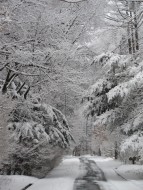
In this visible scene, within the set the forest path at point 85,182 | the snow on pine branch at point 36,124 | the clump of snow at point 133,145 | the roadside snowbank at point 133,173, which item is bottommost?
the forest path at point 85,182

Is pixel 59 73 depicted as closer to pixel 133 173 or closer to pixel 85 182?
pixel 85 182

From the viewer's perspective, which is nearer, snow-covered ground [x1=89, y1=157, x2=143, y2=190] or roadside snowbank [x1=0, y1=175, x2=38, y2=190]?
roadside snowbank [x1=0, y1=175, x2=38, y2=190]

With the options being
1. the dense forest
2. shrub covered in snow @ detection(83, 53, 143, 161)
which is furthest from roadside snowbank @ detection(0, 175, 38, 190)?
shrub covered in snow @ detection(83, 53, 143, 161)

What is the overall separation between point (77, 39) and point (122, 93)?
423 cm

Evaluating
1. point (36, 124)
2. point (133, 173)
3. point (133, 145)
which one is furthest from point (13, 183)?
point (133, 173)

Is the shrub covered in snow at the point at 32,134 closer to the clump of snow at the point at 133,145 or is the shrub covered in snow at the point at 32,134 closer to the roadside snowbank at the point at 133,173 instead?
the clump of snow at the point at 133,145

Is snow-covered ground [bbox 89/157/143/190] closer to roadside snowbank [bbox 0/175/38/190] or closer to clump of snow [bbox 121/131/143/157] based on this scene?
clump of snow [bbox 121/131/143/157]

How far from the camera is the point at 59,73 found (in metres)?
14.1

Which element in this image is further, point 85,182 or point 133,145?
point 85,182

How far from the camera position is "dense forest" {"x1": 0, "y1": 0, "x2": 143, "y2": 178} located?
12906 mm

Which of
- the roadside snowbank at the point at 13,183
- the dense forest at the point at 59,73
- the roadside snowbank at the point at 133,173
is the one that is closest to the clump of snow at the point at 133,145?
the dense forest at the point at 59,73

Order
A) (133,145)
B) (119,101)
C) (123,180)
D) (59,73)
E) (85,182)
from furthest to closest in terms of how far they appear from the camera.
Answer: (119,101), (123,180), (85,182), (133,145), (59,73)

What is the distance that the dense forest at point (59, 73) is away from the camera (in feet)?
42.3

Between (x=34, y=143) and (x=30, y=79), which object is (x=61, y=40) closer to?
(x=30, y=79)
